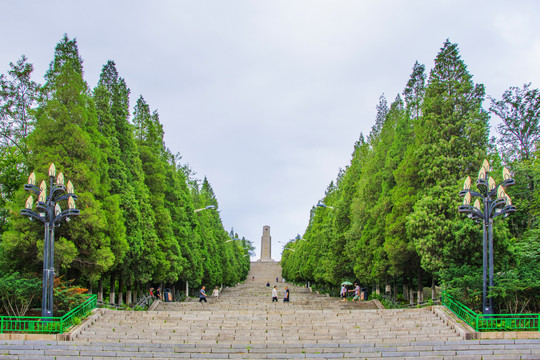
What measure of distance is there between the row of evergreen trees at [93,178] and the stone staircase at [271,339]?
117 inches

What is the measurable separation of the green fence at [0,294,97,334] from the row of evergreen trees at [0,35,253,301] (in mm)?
1833

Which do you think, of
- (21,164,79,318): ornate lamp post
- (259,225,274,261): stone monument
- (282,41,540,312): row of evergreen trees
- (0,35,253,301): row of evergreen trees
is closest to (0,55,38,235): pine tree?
(0,35,253,301): row of evergreen trees

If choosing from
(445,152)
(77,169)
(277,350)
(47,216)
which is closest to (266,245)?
(445,152)

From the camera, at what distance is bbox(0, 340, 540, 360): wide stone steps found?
13.7 meters

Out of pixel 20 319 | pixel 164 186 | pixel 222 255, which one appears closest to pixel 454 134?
pixel 164 186

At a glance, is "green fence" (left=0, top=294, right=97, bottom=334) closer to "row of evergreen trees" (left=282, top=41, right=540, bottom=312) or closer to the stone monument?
"row of evergreen trees" (left=282, top=41, right=540, bottom=312)

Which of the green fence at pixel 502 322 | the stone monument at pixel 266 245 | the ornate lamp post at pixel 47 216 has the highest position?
the ornate lamp post at pixel 47 216

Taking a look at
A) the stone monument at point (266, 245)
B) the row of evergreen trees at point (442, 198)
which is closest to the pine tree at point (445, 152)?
the row of evergreen trees at point (442, 198)

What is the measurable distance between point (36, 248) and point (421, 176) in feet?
48.1

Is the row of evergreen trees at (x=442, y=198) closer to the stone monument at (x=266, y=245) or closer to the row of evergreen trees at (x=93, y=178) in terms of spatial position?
the row of evergreen trees at (x=93, y=178)

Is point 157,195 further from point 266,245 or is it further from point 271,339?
point 266,245

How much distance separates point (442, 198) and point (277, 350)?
9293 mm

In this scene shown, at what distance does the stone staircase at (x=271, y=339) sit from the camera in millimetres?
13844

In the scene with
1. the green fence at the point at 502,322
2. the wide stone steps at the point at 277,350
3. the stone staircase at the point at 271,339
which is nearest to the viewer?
the wide stone steps at the point at 277,350
